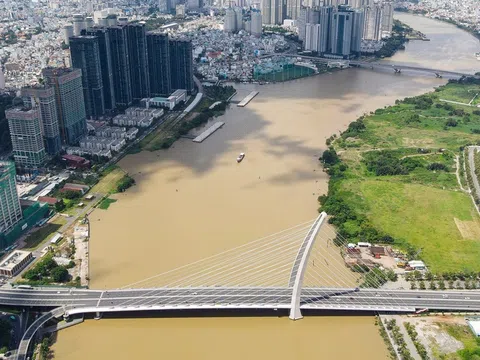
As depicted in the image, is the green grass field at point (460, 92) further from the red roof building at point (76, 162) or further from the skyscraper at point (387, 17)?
the red roof building at point (76, 162)

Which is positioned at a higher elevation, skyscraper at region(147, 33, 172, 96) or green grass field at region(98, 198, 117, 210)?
skyscraper at region(147, 33, 172, 96)

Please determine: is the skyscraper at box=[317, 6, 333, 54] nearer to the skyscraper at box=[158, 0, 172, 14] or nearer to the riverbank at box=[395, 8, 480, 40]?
the riverbank at box=[395, 8, 480, 40]

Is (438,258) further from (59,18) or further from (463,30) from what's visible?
(59,18)

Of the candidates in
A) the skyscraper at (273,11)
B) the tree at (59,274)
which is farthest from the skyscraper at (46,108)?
the skyscraper at (273,11)

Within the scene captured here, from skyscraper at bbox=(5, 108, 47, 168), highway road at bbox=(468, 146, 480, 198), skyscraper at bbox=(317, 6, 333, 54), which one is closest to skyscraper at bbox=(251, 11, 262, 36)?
skyscraper at bbox=(317, 6, 333, 54)

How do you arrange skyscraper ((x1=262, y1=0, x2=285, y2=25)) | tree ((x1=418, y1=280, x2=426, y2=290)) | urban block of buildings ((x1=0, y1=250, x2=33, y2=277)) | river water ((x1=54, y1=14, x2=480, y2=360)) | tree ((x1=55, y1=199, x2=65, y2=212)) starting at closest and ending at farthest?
river water ((x1=54, y1=14, x2=480, y2=360)), tree ((x1=418, y1=280, x2=426, y2=290)), urban block of buildings ((x1=0, y1=250, x2=33, y2=277)), tree ((x1=55, y1=199, x2=65, y2=212)), skyscraper ((x1=262, y1=0, x2=285, y2=25))

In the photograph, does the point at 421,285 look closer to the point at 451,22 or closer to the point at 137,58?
the point at 137,58

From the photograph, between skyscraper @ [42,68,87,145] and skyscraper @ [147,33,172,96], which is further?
skyscraper @ [147,33,172,96]
